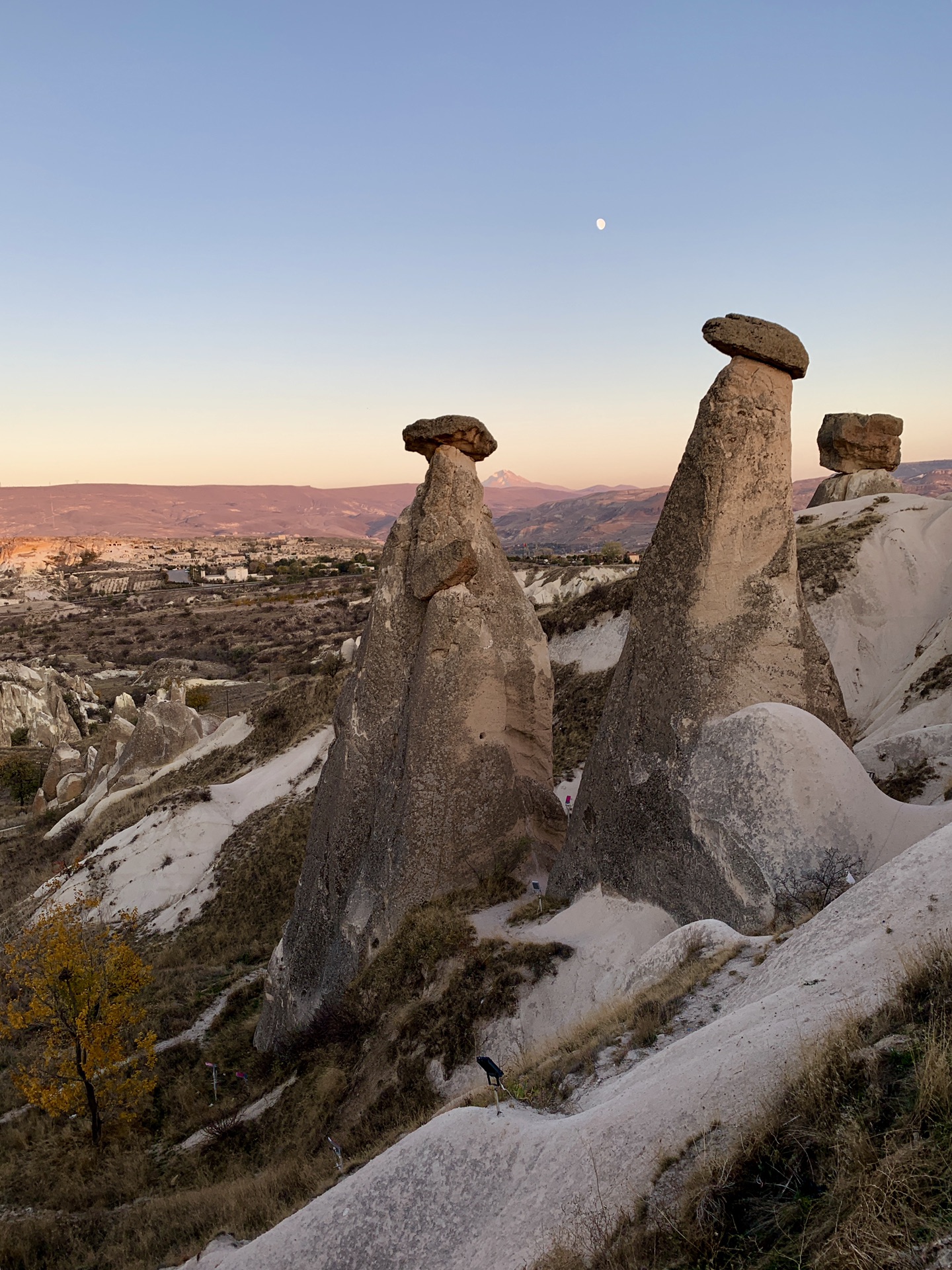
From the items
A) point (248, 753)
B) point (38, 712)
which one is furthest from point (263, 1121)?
point (38, 712)

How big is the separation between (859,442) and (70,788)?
32.7 m

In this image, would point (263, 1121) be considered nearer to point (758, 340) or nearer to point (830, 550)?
point (758, 340)

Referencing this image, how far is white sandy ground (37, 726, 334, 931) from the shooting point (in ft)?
56.5

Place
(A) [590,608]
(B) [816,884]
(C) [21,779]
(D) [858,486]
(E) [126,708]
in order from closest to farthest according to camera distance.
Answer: (B) [816,884] < (A) [590,608] < (D) [858,486] < (E) [126,708] < (C) [21,779]

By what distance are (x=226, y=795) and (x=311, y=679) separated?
491 centimetres

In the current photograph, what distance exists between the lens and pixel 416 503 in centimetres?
1056

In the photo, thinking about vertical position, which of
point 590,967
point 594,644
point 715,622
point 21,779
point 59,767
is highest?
point 715,622

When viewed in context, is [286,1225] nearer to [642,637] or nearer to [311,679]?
[642,637]

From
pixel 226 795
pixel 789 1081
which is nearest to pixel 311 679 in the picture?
pixel 226 795

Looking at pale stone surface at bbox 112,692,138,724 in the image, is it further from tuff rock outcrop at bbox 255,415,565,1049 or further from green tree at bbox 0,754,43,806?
tuff rock outcrop at bbox 255,415,565,1049

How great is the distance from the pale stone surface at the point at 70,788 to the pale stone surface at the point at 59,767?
944mm

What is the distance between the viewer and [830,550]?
23.4m

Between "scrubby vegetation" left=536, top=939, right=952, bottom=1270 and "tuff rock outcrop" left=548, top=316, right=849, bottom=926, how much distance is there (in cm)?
419

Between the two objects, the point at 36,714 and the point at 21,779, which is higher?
the point at 36,714
